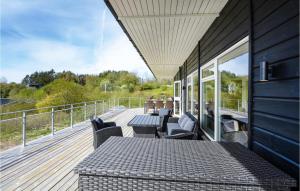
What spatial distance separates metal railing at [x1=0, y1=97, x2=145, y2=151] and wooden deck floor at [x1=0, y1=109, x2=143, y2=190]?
0.53 m

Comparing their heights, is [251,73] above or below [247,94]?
above

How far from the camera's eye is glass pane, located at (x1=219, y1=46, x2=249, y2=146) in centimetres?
257

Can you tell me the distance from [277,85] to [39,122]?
6197 millimetres

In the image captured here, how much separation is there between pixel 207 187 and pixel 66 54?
35.8 meters

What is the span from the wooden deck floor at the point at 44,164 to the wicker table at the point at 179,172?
4.35 feet

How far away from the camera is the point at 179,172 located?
1621mm

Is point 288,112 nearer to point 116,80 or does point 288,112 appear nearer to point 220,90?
point 220,90

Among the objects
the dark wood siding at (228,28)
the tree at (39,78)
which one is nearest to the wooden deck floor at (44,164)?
the dark wood siding at (228,28)

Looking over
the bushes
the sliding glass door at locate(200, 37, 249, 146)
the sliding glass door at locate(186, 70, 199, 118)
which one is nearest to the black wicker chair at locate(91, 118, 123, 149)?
the sliding glass door at locate(200, 37, 249, 146)

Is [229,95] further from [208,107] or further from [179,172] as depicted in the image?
[179,172]

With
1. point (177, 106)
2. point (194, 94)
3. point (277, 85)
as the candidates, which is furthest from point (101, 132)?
point (177, 106)

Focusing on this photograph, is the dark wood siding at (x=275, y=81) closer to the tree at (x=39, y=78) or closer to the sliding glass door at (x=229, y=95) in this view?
the sliding glass door at (x=229, y=95)

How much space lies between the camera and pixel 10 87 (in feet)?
81.2

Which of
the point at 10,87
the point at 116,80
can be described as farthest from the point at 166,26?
the point at 116,80
